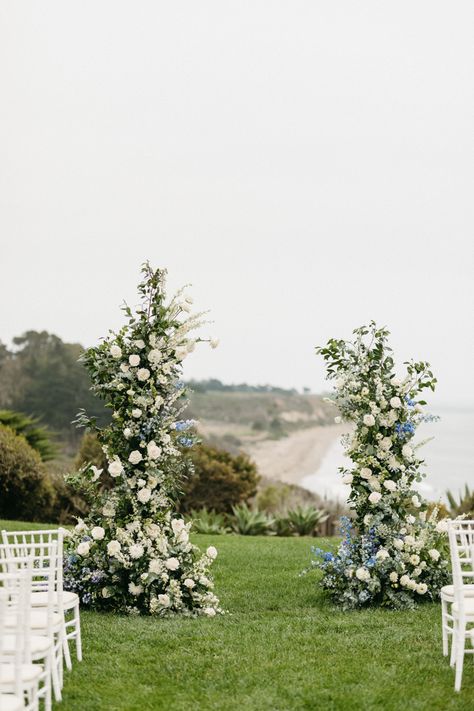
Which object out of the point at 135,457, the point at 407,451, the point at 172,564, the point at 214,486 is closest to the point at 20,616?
the point at 172,564

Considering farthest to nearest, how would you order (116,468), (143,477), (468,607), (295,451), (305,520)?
(295,451), (305,520), (143,477), (116,468), (468,607)

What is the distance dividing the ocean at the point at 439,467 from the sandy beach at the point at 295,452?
731 mm

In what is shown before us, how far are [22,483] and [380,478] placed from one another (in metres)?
9.24

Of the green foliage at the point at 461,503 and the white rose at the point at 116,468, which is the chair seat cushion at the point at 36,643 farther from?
the green foliage at the point at 461,503

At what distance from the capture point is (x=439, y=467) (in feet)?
87.1

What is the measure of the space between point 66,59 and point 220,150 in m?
5.11

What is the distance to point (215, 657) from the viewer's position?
6637mm

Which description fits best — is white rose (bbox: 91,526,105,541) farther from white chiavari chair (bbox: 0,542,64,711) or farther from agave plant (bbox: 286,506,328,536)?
agave plant (bbox: 286,506,328,536)

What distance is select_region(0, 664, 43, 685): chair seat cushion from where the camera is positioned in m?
4.23

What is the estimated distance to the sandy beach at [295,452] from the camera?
29.5 meters

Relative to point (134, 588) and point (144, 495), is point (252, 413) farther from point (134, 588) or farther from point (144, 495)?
point (134, 588)

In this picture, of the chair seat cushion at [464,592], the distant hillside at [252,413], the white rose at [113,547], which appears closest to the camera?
the chair seat cushion at [464,592]

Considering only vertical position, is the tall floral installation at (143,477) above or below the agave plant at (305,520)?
above

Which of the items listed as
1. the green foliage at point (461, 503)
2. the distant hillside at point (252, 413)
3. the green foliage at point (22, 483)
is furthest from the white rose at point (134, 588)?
the distant hillside at point (252, 413)
